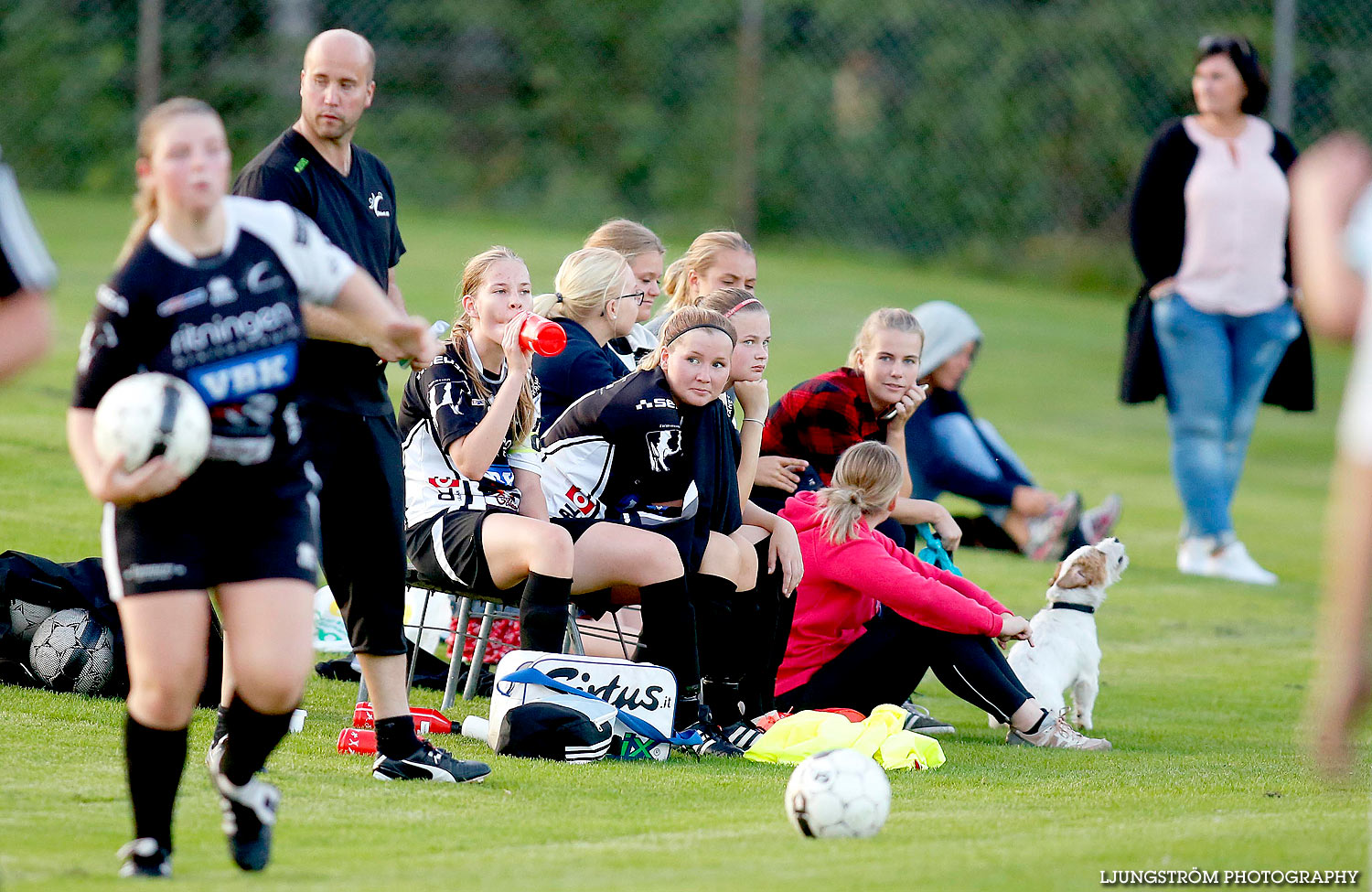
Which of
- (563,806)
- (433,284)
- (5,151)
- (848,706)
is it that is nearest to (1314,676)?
(848,706)

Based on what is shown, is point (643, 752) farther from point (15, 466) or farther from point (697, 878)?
point (15, 466)

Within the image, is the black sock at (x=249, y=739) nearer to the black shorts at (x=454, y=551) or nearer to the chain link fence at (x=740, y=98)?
the black shorts at (x=454, y=551)

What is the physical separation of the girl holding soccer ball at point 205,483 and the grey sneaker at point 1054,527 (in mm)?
6588

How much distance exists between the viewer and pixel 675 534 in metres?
5.66

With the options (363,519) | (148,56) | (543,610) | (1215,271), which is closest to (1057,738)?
(543,610)

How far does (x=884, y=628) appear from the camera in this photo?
601cm

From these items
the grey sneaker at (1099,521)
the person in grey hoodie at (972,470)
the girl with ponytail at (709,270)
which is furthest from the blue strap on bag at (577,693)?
the grey sneaker at (1099,521)

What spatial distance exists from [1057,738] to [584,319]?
231cm

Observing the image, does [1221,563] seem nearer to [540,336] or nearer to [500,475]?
[500,475]

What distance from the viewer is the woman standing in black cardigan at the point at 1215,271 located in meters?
9.55

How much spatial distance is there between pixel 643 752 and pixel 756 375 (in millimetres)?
1557

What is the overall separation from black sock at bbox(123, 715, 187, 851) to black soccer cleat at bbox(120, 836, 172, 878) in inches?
0.7

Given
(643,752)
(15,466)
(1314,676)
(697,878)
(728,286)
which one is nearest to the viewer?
(697,878)

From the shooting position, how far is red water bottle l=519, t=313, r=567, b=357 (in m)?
5.25
